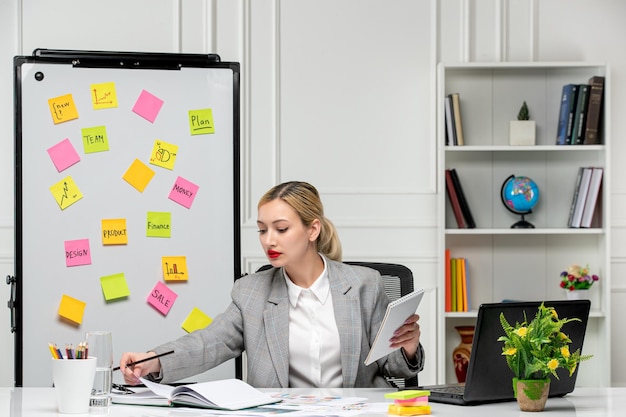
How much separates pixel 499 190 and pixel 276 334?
2000mm

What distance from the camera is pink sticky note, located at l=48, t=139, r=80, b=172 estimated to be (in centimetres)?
372

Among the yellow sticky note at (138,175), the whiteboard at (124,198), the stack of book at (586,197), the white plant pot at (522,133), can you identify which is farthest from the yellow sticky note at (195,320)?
the stack of book at (586,197)

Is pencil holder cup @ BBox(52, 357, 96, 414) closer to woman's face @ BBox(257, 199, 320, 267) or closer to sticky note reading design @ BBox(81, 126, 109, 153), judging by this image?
woman's face @ BBox(257, 199, 320, 267)

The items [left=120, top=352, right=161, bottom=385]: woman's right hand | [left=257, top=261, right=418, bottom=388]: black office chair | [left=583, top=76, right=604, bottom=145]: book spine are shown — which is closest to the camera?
[left=120, top=352, right=161, bottom=385]: woman's right hand

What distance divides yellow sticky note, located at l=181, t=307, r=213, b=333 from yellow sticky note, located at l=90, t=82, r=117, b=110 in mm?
931

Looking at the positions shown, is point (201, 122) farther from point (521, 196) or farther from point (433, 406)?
point (433, 406)

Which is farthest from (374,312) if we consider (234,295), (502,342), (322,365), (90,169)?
(90,169)

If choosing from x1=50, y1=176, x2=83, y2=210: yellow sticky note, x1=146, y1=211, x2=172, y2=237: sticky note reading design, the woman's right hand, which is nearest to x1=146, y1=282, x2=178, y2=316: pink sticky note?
x1=146, y1=211, x2=172, y2=237: sticky note reading design

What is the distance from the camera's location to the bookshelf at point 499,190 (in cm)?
413

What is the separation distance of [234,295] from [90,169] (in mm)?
1464

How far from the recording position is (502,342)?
2.00 m

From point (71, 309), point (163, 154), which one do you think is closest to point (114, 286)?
point (71, 309)

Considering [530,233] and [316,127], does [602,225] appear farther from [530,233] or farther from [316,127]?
[316,127]

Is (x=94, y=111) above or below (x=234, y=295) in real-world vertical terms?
above
